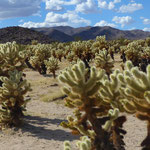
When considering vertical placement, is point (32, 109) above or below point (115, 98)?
below

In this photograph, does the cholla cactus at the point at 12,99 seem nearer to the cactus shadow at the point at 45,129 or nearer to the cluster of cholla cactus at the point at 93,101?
the cactus shadow at the point at 45,129

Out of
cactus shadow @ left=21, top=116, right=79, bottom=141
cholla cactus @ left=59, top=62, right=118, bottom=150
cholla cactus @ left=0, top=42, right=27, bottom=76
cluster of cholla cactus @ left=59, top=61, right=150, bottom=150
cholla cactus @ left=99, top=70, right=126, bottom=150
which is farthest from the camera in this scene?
cholla cactus @ left=0, top=42, right=27, bottom=76

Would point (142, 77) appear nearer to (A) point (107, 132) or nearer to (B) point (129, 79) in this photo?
(B) point (129, 79)

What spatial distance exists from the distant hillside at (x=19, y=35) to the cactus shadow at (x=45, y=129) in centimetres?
7125

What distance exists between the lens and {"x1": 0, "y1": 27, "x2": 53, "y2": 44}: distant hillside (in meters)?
83.2

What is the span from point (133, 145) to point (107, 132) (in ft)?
15.5

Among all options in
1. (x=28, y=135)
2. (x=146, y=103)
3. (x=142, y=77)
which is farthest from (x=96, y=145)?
(x=28, y=135)

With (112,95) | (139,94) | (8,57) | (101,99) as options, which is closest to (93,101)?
(101,99)

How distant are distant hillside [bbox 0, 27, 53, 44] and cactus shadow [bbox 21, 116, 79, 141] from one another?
71.2 metres

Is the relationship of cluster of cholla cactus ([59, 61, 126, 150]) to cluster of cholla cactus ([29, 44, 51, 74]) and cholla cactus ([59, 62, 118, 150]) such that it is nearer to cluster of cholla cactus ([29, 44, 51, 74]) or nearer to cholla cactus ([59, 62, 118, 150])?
cholla cactus ([59, 62, 118, 150])

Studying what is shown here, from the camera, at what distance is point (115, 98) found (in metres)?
4.50

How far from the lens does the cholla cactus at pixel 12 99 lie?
9.94 metres

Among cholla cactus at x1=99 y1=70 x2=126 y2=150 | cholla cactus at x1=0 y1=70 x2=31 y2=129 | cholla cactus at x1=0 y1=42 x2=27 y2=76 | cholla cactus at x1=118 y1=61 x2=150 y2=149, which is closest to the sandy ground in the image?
cholla cactus at x1=0 y1=70 x2=31 y2=129

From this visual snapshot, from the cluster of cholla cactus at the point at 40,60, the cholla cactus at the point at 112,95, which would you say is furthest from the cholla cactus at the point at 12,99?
the cluster of cholla cactus at the point at 40,60
